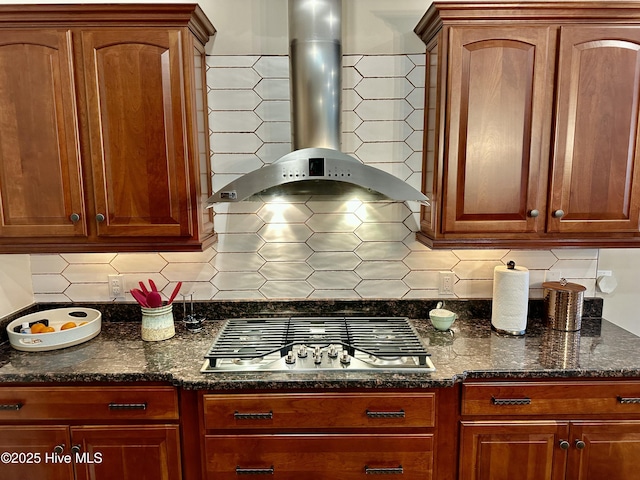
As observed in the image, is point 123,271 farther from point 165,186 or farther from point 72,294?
point 165,186

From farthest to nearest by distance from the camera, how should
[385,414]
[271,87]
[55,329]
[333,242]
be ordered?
[333,242], [271,87], [55,329], [385,414]

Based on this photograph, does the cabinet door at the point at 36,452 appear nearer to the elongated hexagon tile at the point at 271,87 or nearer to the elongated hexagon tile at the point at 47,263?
the elongated hexagon tile at the point at 47,263

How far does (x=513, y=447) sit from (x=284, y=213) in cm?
146

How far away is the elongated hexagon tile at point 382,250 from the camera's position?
7.20ft

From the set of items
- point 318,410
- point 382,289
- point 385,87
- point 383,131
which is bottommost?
point 318,410

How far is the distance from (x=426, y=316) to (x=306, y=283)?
0.67 meters

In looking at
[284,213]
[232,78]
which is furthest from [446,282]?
[232,78]

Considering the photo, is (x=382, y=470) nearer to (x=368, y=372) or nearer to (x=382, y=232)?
(x=368, y=372)

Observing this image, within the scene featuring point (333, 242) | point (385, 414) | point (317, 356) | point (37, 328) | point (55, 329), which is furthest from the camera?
point (333, 242)

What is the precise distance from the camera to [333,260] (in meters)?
2.21

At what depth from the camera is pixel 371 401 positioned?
5.27 ft

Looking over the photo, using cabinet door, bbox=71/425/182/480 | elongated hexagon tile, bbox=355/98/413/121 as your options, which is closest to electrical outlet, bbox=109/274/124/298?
cabinet door, bbox=71/425/182/480

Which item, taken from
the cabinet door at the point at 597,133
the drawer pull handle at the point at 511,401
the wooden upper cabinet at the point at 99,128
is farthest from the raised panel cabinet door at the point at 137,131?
the cabinet door at the point at 597,133

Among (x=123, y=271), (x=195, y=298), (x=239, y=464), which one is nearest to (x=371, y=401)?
(x=239, y=464)
